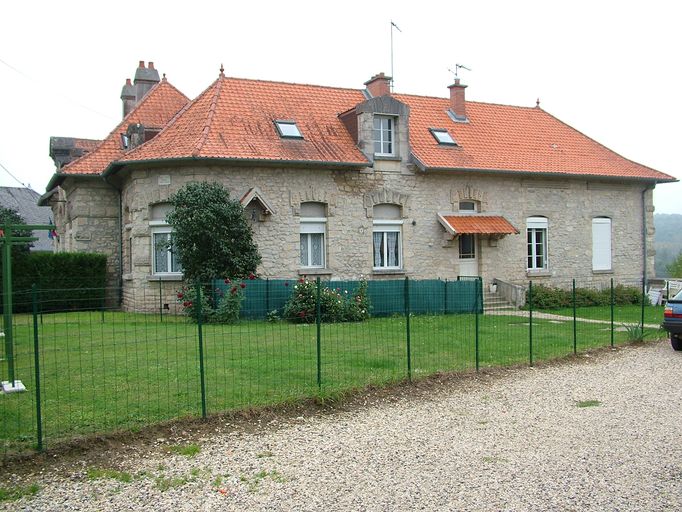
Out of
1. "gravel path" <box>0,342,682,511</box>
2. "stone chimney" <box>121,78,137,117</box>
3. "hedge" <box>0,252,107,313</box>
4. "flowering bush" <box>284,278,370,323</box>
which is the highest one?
"stone chimney" <box>121,78,137,117</box>

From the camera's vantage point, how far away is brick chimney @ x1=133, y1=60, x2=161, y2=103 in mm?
26406

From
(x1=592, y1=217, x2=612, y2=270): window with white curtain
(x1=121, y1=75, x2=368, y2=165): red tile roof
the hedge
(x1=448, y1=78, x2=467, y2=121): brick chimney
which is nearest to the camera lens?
(x1=121, y1=75, x2=368, y2=165): red tile roof

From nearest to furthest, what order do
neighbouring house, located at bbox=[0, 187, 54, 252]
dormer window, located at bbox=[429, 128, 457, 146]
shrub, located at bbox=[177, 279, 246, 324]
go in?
shrub, located at bbox=[177, 279, 246, 324] < dormer window, located at bbox=[429, 128, 457, 146] < neighbouring house, located at bbox=[0, 187, 54, 252]

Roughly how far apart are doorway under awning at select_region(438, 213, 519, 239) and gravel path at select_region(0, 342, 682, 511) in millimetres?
12073

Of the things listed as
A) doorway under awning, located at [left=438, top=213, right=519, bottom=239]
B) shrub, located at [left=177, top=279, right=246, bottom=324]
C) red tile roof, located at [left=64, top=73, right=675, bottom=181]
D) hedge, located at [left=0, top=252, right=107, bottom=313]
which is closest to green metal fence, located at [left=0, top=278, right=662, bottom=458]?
shrub, located at [left=177, top=279, right=246, bottom=324]

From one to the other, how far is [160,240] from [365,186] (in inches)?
241

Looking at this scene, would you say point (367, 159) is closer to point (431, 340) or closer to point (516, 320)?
point (516, 320)

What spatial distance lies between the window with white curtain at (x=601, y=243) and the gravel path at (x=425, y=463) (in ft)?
52.6

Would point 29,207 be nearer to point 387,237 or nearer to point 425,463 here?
point 387,237

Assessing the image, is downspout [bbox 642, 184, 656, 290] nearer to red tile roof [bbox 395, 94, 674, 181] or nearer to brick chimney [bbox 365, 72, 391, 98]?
red tile roof [bbox 395, 94, 674, 181]

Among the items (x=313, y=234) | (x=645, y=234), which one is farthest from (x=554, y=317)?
(x=645, y=234)

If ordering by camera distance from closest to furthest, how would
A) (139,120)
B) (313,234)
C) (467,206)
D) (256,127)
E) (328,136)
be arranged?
(256,127), (313,234), (328,136), (467,206), (139,120)

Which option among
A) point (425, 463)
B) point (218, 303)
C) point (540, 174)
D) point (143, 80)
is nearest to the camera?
point (425, 463)

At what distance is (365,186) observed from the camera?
20.6 metres
